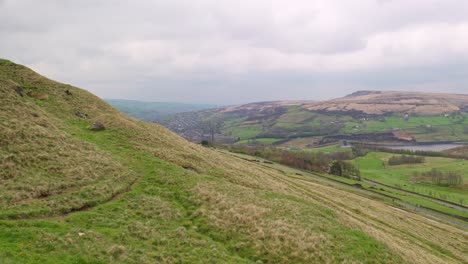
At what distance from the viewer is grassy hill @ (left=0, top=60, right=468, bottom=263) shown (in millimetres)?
21781

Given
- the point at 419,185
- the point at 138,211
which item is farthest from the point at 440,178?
the point at 138,211

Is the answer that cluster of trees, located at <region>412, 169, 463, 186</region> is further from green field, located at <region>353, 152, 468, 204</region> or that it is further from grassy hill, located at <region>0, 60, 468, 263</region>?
grassy hill, located at <region>0, 60, 468, 263</region>

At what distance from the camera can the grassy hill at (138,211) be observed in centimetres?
2178

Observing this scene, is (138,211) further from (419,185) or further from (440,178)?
(440,178)

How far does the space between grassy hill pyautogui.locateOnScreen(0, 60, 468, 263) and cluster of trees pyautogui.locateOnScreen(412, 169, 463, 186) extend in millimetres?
140175

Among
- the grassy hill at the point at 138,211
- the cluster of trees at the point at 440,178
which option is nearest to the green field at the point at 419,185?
the cluster of trees at the point at 440,178

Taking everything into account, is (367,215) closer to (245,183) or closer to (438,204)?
(245,183)

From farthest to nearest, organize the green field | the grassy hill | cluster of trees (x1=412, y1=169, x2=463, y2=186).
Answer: cluster of trees (x1=412, y1=169, x2=463, y2=186)
the green field
the grassy hill

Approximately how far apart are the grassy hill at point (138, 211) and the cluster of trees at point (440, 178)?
460 feet

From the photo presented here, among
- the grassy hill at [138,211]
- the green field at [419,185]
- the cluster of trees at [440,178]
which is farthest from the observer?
the cluster of trees at [440,178]

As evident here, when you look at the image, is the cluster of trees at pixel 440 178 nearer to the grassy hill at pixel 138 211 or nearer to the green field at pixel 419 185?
the green field at pixel 419 185

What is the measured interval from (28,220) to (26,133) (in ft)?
56.5

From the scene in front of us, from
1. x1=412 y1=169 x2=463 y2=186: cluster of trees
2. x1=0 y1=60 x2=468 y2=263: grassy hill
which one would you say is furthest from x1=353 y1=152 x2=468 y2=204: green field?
x1=0 y1=60 x2=468 y2=263: grassy hill

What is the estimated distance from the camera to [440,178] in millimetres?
167125
